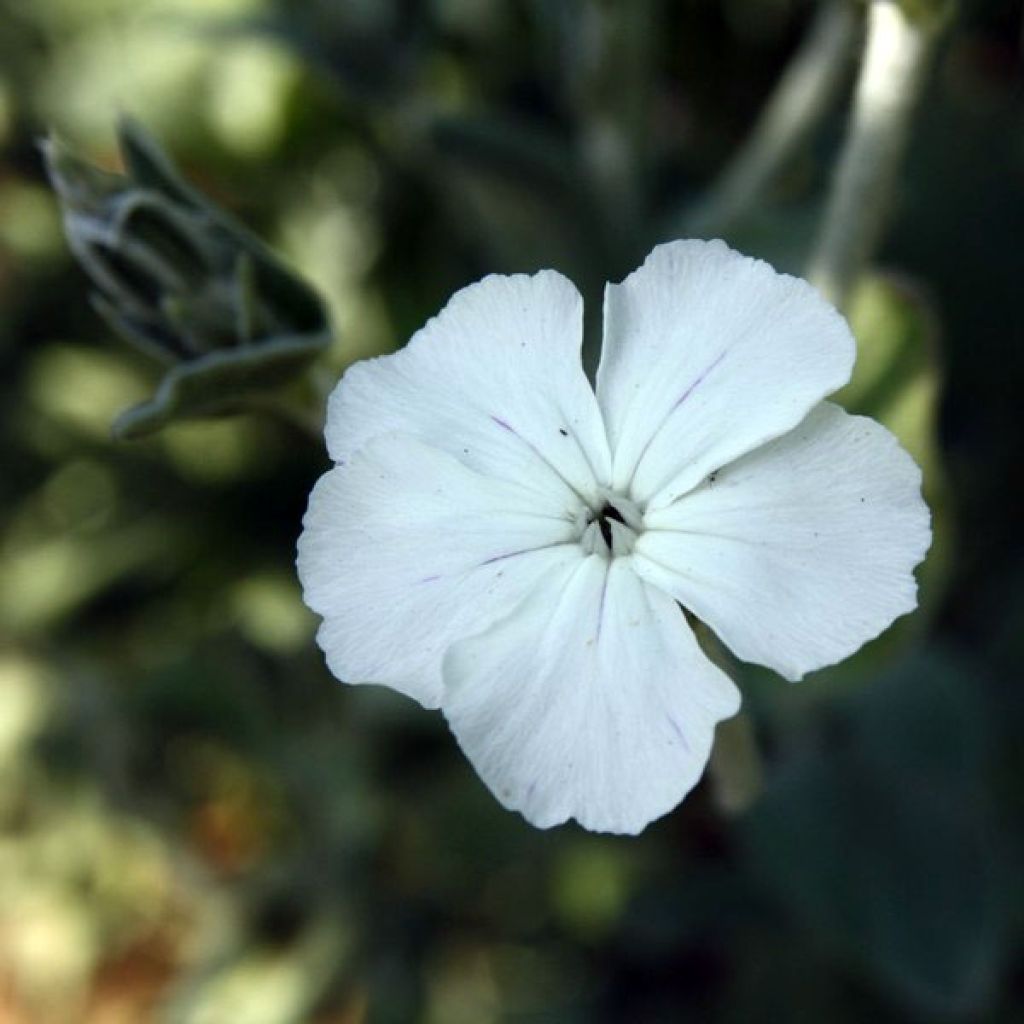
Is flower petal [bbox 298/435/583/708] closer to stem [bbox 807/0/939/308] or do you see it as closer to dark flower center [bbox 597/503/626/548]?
dark flower center [bbox 597/503/626/548]

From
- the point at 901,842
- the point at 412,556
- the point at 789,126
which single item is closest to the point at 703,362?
the point at 412,556

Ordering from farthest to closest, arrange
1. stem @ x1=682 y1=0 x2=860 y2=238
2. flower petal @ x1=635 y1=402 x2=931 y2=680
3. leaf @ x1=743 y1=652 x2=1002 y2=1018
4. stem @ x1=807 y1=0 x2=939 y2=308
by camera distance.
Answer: leaf @ x1=743 y1=652 x2=1002 y2=1018, stem @ x1=682 y1=0 x2=860 y2=238, stem @ x1=807 y1=0 x2=939 y2=308, flower petal @ x1=635 y1=402 x2=931 y2=680

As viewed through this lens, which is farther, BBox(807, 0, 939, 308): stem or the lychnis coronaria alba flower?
A: BBox(807, 0, 939, 308): stem

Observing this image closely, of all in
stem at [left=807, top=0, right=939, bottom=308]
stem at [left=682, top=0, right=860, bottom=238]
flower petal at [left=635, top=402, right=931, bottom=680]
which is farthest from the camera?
stem at [left=682, top=0, right=860, bottom=238]

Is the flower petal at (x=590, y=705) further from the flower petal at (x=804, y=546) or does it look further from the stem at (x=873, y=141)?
the stem at (x=873, y=141)

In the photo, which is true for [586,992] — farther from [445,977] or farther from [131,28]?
[131,28]

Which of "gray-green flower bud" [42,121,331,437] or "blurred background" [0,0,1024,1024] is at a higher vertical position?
"gray-green flower bud" [42,121,331,437]

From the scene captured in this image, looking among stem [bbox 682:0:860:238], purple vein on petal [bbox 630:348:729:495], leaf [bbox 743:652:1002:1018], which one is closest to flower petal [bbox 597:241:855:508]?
purple vein on petal [bbox 630:348:729:495]
